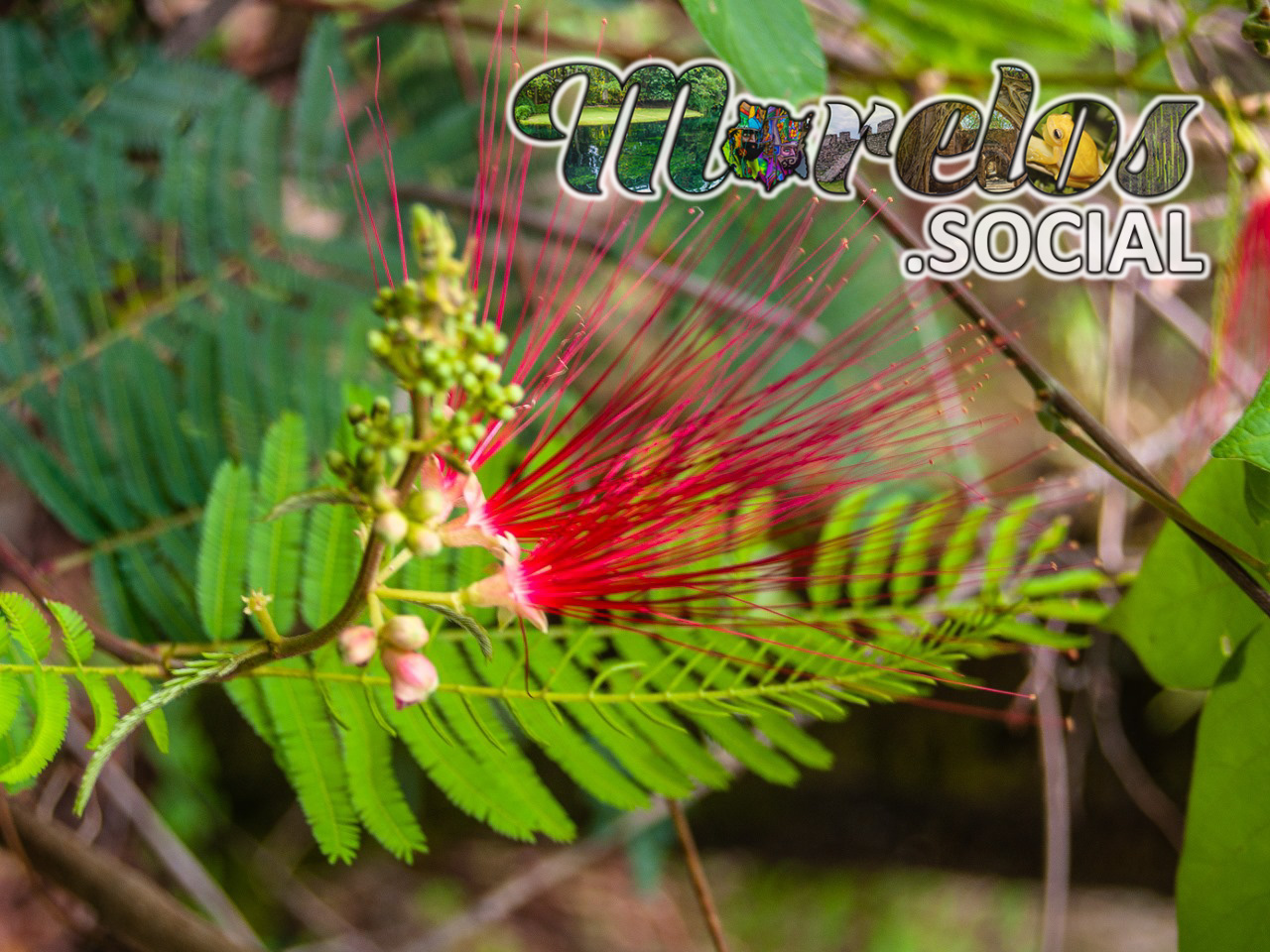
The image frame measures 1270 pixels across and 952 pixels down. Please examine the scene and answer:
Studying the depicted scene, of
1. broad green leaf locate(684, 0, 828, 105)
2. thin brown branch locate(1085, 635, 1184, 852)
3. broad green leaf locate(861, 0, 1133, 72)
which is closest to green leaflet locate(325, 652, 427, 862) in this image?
broad green leaf locate(684, 0, 828, 105)

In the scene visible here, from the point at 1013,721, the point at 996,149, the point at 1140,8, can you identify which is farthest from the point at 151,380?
the point at 1140,8

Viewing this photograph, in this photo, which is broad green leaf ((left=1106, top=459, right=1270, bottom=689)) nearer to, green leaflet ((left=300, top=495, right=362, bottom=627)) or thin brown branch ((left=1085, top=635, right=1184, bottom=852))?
green leaflet ((left=300, top=495, right=362, bottom=627))

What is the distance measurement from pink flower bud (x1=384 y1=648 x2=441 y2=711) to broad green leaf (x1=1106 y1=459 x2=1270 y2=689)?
0.64 m

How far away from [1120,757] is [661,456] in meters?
1.57

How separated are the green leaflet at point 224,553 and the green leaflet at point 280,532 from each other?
0.01m

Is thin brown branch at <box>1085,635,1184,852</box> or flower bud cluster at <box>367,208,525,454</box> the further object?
thin brown branch at <box>1085,635,1184,852</box>

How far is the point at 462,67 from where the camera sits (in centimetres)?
165

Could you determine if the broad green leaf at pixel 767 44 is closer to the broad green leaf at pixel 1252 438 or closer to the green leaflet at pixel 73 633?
the broad green leaf at pixel 1252 438

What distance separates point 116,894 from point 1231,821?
1.07 m

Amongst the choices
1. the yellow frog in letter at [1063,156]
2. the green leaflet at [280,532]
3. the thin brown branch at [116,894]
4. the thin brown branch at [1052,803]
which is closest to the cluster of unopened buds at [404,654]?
the green leaflet at [280,532]

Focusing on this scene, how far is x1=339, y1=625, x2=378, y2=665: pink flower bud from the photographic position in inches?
23.0

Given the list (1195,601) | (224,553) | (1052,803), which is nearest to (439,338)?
(224,553)

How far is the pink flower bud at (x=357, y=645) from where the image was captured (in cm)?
58

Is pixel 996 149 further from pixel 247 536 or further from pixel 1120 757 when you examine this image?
pixel 1120 757
